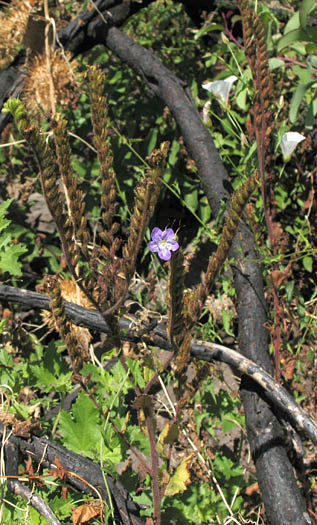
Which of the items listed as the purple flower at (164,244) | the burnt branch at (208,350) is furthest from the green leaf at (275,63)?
the purple flower at (164,244)

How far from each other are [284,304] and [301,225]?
1.67 ft

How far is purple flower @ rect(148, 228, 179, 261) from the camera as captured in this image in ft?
2.81

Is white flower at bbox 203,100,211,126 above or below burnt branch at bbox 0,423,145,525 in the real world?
above

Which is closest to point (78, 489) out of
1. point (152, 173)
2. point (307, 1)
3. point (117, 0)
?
point (152, 173)

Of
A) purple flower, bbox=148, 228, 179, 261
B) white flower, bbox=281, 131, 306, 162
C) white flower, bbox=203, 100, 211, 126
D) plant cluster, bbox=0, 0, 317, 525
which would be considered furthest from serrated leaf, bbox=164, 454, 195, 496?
white flower, bbox=203, 100, 211, 126

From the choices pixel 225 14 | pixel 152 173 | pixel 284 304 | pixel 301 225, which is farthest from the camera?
pixel 225 14

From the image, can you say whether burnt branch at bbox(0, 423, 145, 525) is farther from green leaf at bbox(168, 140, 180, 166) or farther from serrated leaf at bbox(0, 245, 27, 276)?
green leaf at bbox(168, 140, 180, 166)

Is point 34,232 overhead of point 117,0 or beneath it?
beneath

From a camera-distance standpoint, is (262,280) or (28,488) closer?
(28,488)

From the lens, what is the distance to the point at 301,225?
2.15 m

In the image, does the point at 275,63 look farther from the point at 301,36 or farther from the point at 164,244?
the point at 164,244

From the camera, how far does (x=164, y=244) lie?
2.99 ft

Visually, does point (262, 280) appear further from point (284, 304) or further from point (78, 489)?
point (78, 489)

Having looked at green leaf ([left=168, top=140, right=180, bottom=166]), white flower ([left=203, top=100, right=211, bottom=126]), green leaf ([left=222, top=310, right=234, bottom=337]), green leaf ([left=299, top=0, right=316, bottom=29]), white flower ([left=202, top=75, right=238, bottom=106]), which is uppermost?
green leaf ([left=299, top=0, right=316, bottom=29])
